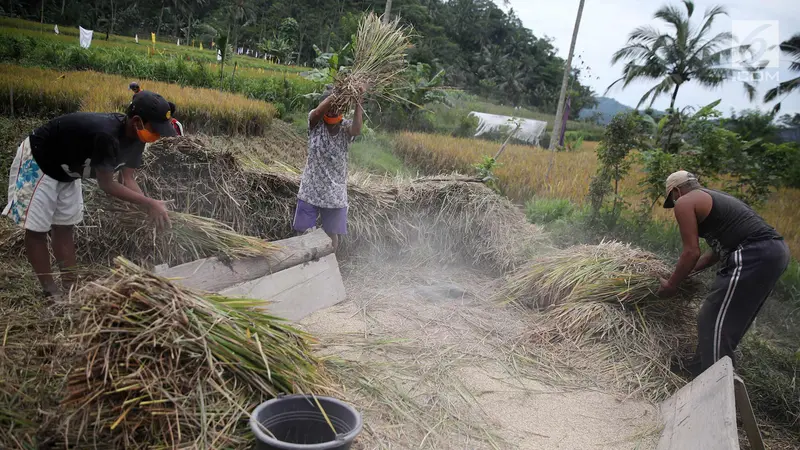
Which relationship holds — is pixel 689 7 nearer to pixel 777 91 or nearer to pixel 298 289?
pixel 777 91

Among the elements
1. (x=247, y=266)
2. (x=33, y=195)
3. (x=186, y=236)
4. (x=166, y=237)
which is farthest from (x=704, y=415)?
(x=33, y=195)

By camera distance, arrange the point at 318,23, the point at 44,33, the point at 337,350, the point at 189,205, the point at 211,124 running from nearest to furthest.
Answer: the point at 337,350 < the point at 189,205 < the point at 44,33 < the point at 211,124 < the point at 318,23

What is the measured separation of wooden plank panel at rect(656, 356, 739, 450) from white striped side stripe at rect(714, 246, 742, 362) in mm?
534

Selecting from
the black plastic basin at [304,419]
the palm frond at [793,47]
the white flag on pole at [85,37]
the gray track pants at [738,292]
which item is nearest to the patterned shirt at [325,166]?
the black plastic basin at [304,419]

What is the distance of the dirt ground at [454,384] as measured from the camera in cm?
271

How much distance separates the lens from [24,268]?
11.2 ft

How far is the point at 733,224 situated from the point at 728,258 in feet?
0.74

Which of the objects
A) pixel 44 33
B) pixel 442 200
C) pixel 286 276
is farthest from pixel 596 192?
pixel 44 33

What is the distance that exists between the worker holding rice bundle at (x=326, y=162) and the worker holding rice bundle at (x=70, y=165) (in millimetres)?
1254

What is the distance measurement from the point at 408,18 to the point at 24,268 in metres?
18.9

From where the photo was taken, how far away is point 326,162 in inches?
160

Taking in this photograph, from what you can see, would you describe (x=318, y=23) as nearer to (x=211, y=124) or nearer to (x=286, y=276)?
(x=211, y=124)

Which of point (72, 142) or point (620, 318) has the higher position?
point (72, 142)

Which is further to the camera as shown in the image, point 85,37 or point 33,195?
point 85,37
